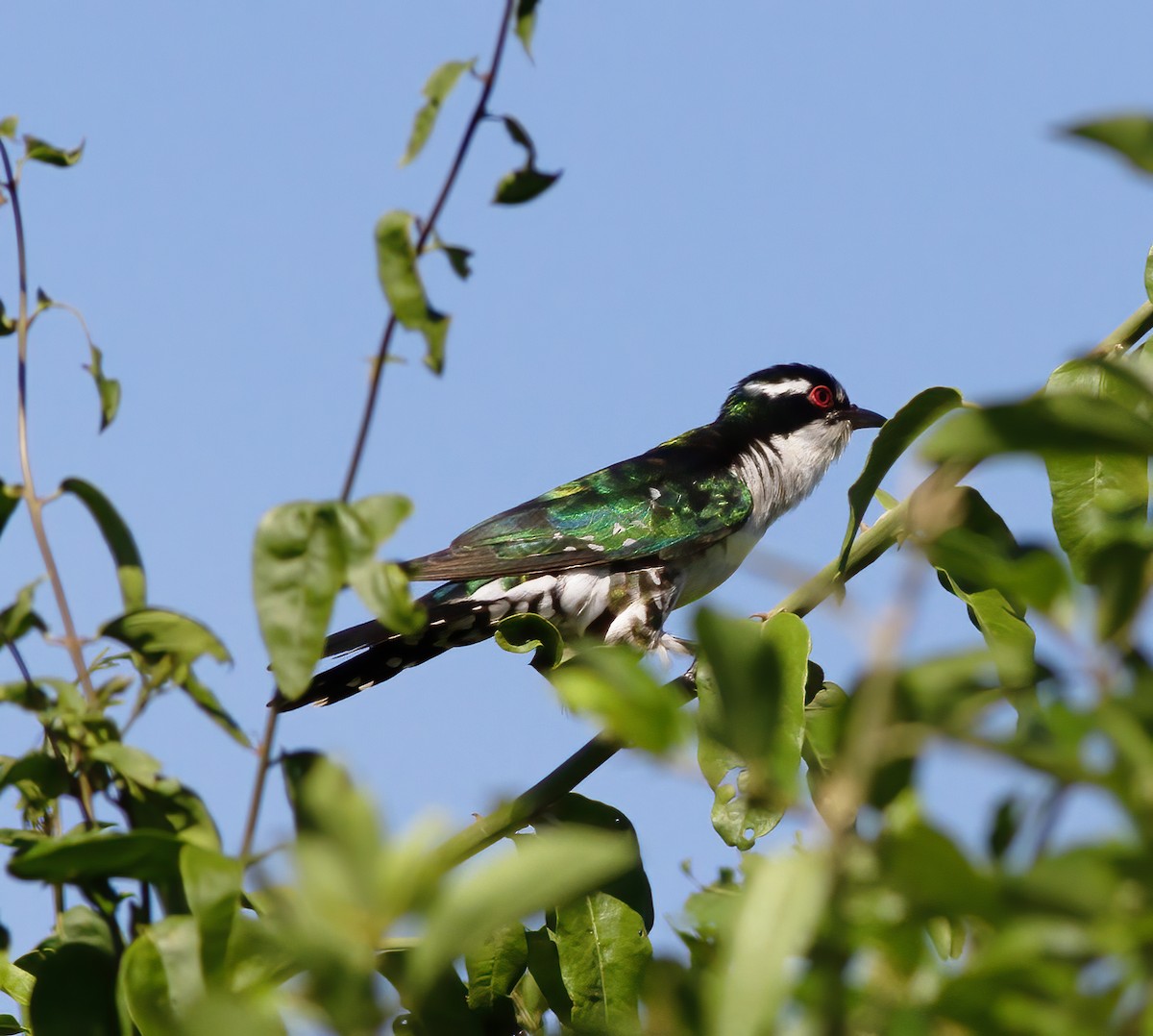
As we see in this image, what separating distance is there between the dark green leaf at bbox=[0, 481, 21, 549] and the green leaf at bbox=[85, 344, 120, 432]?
39 centimetres

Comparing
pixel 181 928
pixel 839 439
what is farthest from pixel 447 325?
pixel 839 439

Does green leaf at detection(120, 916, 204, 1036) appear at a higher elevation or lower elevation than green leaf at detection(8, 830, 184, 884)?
lower

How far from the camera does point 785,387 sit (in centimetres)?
877

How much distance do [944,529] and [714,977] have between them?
1.22ft

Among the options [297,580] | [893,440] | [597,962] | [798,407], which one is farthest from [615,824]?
[798,407]

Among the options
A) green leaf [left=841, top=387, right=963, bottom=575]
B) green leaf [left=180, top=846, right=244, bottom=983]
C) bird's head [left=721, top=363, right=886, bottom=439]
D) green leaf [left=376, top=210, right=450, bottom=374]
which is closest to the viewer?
green leaf [left=180, top=846, right=244, bottom=983]

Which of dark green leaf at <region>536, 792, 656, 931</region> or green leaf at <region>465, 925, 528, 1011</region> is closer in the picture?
green leaf at <region>465, 925, 528, 1011</region>

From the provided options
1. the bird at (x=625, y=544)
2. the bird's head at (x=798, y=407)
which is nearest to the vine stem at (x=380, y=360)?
the bird at (x=625, y=544)

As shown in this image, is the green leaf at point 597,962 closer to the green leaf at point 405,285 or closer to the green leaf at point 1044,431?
the green leaf at point 405,285

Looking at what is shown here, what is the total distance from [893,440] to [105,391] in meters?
1.26

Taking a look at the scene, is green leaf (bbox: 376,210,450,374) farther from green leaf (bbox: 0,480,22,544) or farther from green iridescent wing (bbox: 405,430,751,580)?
green iridescent wing (bbox: 405,430,751,580)

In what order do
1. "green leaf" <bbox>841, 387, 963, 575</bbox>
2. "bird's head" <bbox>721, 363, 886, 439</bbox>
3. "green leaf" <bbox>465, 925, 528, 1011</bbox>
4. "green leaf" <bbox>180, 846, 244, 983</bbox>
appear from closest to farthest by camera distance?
1. "green leaf" <bbox>180, 846, 244, 983</bbox>
2. "green leaf" <bbox>841, 387, 963, 575</bbox>
3. "green leaf" <bbox>465, 925, 528, 1011</bbox>
4. "bird's head" <bbox>721, 363, 886, 439</bbox>

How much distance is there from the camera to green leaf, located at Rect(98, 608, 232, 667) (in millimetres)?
1765

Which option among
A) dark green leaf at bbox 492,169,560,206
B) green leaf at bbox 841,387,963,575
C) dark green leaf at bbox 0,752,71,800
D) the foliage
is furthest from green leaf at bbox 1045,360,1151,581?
dark green leaf at bbox 0,752,71,800
